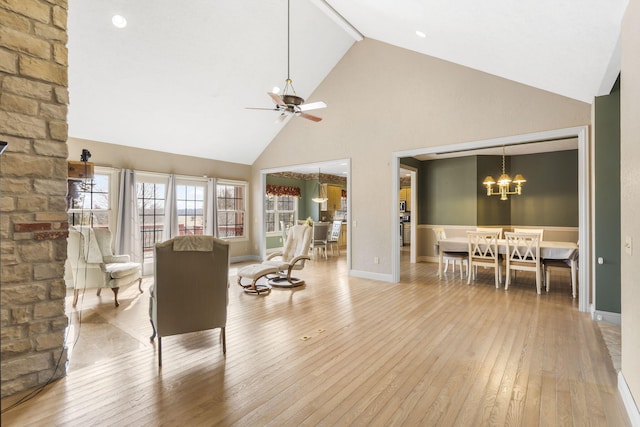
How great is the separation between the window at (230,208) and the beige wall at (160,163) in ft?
0.61

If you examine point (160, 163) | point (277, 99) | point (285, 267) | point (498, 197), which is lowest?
point (285, 267)

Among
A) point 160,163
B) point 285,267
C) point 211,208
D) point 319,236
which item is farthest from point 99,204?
point 319,236

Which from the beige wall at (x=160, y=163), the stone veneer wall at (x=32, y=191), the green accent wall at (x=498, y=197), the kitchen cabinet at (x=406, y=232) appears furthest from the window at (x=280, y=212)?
the stone veneer wall at (x=32, y=191)

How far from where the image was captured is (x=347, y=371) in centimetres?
259

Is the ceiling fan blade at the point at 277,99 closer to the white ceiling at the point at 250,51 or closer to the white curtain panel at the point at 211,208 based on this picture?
the white ceiling at the point at 250,51

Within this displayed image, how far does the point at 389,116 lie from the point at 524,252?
3242 millimetres

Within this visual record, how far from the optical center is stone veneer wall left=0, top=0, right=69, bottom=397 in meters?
2.19

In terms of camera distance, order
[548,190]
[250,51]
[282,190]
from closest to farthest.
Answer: [250,51] < [548,190] < [282,190]

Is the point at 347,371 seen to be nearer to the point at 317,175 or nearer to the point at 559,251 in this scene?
the point at 559,251

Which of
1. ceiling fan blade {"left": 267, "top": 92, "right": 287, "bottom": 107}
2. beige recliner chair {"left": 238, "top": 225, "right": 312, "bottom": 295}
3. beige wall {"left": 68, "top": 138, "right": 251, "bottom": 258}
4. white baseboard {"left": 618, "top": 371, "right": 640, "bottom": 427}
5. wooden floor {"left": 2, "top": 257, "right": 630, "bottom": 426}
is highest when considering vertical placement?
ceiling fan blade {"left": 267, "top": 92, "right": 287, "bottom": 107}

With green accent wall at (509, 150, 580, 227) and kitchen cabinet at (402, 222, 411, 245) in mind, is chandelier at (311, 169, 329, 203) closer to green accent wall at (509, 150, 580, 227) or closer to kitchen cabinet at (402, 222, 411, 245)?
kitchen cabinet at (402, 222, 411, 245)

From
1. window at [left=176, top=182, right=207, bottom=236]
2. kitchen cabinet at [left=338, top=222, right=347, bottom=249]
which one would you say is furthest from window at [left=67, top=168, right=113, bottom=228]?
kitchen cabinet at [left=338, top=222, right=347, bottom=249]

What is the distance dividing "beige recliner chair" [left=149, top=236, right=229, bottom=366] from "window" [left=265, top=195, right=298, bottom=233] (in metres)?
6.98

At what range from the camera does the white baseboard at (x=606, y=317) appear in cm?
370
